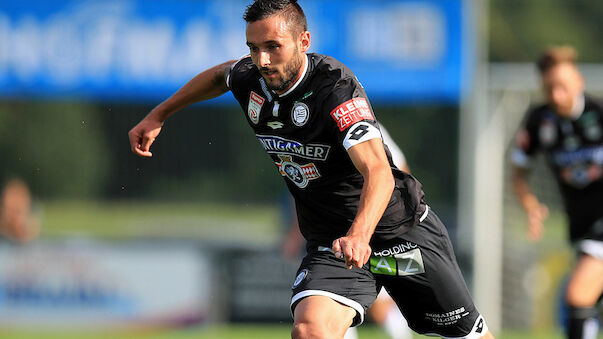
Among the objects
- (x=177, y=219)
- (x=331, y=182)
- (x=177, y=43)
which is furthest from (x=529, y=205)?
(x=177, y=219)

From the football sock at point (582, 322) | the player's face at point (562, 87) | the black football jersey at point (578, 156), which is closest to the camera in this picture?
the football sock at point (582, 322)

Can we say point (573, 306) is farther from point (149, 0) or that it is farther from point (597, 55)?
point (597, 55)

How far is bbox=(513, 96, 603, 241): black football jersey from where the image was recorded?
25.5 ft

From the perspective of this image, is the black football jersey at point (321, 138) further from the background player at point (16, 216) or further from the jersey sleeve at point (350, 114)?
the background player at point (16, 216)

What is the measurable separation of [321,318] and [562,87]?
3.52 metres

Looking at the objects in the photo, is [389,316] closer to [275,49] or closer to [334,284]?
[334,284]

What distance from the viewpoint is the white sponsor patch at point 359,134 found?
15.4 feet

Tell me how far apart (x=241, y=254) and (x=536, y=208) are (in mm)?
5162

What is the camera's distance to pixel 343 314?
5098 mm

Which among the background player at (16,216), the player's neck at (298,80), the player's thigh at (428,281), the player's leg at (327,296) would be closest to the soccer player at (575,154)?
the player's thigh at (428,281)

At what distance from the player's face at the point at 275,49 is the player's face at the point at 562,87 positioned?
10.6ft

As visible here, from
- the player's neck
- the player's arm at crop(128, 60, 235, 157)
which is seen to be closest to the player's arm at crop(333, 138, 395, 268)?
the player's neck

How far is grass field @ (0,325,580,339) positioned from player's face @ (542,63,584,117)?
174 inches

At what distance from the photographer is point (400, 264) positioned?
5.27m
